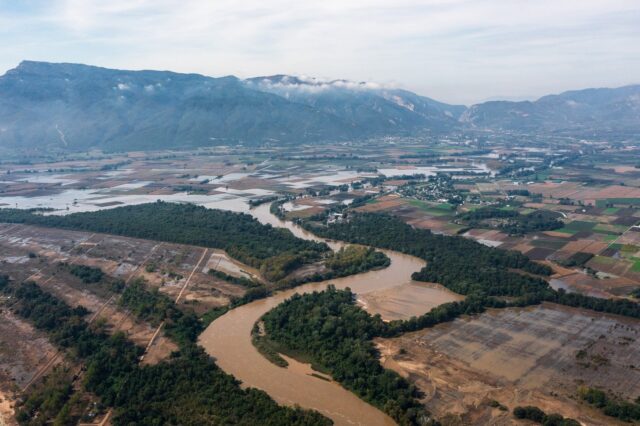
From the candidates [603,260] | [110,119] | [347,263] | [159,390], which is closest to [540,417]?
[159,390]

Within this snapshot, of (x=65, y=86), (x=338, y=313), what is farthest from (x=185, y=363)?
(x=65, y=86)

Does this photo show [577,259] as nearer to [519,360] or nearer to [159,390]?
[519,360]

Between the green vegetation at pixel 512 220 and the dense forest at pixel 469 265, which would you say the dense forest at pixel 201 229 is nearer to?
the dense forest at pixel 469 265

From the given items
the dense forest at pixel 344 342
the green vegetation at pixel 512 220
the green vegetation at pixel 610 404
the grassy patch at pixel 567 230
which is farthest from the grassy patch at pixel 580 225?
the green vegetation at pixel 610 404

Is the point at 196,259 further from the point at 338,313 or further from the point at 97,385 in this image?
the point at 97,385

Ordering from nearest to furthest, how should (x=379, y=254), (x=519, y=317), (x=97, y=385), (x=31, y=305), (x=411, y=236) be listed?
(x=97, y=385)
(x=519, y=317)
(x=31, y=305)
(x=379, y=254)
(x=411, y=236)

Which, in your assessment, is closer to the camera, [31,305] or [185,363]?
[185,363]

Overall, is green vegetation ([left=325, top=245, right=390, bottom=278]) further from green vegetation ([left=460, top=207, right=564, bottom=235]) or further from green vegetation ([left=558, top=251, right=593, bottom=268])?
green vegetation ([left=460, top=207, right=564, bottom=235])
